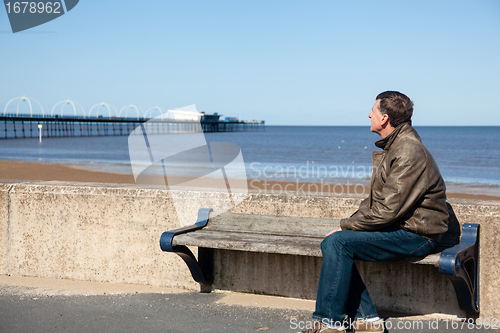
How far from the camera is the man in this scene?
2.58m

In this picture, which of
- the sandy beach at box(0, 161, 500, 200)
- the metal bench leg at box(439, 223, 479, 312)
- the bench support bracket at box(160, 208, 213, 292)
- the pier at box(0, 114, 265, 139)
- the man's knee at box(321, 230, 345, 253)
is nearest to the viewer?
the metal bench leg at box(439, 223, 479, 312)

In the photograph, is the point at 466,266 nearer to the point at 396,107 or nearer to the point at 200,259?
the point at 396,107

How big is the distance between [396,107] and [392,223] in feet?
2.31

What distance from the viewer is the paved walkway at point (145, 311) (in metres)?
2.98

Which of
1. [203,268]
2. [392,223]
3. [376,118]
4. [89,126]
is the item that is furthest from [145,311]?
[89,126]

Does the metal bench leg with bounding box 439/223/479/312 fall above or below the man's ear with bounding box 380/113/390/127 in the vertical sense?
below

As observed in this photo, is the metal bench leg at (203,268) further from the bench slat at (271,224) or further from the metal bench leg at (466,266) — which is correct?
the metal bench leg at (466,266)

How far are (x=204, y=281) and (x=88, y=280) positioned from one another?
109 centimetres

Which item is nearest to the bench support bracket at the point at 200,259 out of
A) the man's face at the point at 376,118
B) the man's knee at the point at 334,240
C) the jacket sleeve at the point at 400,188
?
the man's knee at the point at 334,240

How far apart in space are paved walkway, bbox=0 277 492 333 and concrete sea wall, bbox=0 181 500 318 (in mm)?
121

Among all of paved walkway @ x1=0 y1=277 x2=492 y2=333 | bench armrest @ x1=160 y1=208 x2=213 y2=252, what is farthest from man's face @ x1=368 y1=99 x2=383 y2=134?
bench armrest @ x1=160 y1=208 x2=213 y2=252

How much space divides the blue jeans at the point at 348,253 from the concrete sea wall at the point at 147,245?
63 centimetres

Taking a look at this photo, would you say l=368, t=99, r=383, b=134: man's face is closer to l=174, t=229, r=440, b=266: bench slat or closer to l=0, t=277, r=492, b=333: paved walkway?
l=174, t=229, r=440, b=266: bench slat

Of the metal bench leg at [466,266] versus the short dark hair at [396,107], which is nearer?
the metal bench leg at [466,266]
